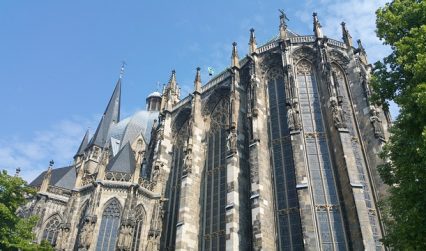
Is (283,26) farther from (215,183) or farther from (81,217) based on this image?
(81,217)

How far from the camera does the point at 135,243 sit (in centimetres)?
2038

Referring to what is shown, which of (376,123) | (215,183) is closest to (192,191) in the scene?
(215,183)

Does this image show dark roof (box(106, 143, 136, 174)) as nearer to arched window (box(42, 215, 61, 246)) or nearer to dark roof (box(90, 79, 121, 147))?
arched window (box(42, 215, 61, 246))

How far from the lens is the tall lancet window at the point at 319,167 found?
14.8 metres

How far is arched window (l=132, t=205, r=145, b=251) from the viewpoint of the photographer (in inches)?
800

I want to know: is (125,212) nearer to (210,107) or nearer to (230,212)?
(230,212)

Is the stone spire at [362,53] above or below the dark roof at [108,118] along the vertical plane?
below

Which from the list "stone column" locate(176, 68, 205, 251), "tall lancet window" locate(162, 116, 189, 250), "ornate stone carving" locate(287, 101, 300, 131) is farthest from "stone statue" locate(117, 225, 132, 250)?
"ornate stone carving" locate(287, 101, 300, 131)

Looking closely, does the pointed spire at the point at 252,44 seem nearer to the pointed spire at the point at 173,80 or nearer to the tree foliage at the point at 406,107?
the pointed spire at the point at 173,80

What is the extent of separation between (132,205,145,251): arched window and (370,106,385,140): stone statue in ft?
42.9

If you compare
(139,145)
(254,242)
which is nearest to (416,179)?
(254,242)

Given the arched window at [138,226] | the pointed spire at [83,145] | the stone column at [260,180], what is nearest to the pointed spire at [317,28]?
the stone column at [260,180]

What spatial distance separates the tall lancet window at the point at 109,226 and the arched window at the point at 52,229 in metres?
6.73

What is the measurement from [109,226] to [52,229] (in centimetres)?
740
